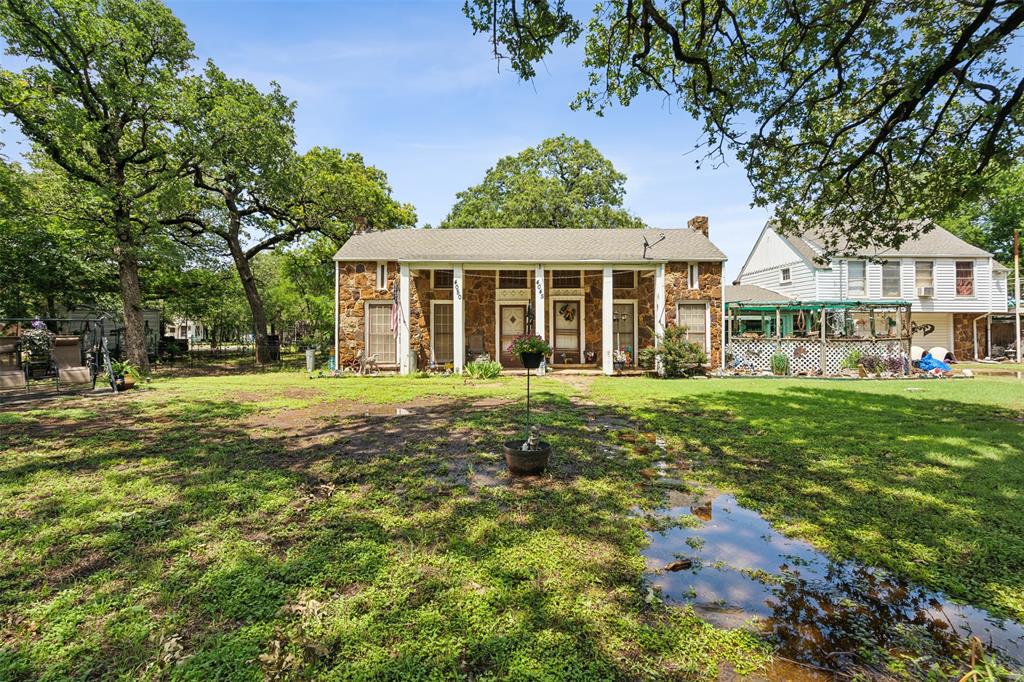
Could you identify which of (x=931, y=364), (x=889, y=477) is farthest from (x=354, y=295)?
(x=931, y=364)

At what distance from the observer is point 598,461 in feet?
16.9

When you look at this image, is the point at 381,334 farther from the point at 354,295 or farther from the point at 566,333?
the point at 566,333

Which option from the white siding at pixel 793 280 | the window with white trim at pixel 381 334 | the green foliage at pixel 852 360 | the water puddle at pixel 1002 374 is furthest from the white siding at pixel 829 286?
the window with white trim at pixel 381 334

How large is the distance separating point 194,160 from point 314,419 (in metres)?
12.3

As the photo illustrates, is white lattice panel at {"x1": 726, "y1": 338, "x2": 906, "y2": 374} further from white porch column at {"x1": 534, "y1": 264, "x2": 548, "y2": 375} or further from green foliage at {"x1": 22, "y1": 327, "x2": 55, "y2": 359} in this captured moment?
green foliage at {"x1": 22, "y1": 327, "x2": 55, "y2": 359}

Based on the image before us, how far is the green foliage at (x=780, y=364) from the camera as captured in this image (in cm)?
1497

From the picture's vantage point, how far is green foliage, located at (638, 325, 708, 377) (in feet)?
45.7

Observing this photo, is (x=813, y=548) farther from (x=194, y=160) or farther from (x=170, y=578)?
(x=194, y=160)

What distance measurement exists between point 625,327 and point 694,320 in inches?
99.9

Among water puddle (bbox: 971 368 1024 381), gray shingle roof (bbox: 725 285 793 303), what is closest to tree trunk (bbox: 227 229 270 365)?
gray shingle roof (bbox: 725 285 793 303)

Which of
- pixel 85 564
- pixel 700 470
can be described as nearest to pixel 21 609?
pixel 85 564

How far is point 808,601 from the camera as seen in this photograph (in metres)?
2.52

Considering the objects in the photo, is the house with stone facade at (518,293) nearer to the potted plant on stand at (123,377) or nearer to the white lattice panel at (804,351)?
the white lattice panel at (804,351)

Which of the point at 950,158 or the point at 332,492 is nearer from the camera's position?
the point at 332,492
